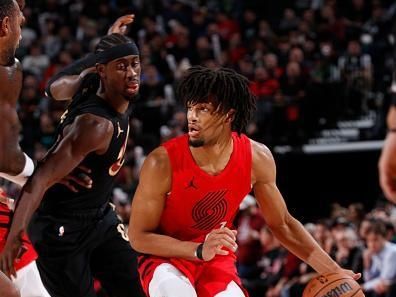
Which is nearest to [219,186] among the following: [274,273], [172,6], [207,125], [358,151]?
[207,125]

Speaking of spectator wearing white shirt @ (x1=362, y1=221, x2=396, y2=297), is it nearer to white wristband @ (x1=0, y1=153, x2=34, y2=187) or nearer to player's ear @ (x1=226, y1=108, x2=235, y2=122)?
player's ear @ (x1=226, y1=108, x2=235, y2=122)

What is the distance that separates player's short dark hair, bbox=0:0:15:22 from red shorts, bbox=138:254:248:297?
59.9 inches

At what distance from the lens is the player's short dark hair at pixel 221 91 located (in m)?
5.01

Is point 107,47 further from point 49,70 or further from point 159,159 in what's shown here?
point 49,70

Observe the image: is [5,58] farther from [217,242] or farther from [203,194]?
[217,242]

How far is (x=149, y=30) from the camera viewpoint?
50.8 feet

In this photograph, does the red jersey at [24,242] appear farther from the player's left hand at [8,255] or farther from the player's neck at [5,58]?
the player's neck at [5,58]

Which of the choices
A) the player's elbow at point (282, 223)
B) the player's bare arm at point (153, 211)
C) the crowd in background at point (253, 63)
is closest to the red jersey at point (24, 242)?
the player's bare arm at point (153, 211)

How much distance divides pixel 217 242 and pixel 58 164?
95cm

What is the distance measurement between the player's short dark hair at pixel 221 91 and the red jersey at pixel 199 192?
0.18m

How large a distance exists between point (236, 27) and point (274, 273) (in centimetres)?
731

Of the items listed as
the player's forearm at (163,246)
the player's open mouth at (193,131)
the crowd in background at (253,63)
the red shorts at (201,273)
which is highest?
the player's open mouth at (193,131)

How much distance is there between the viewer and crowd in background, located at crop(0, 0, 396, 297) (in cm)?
1081

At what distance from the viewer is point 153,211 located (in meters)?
4.92
